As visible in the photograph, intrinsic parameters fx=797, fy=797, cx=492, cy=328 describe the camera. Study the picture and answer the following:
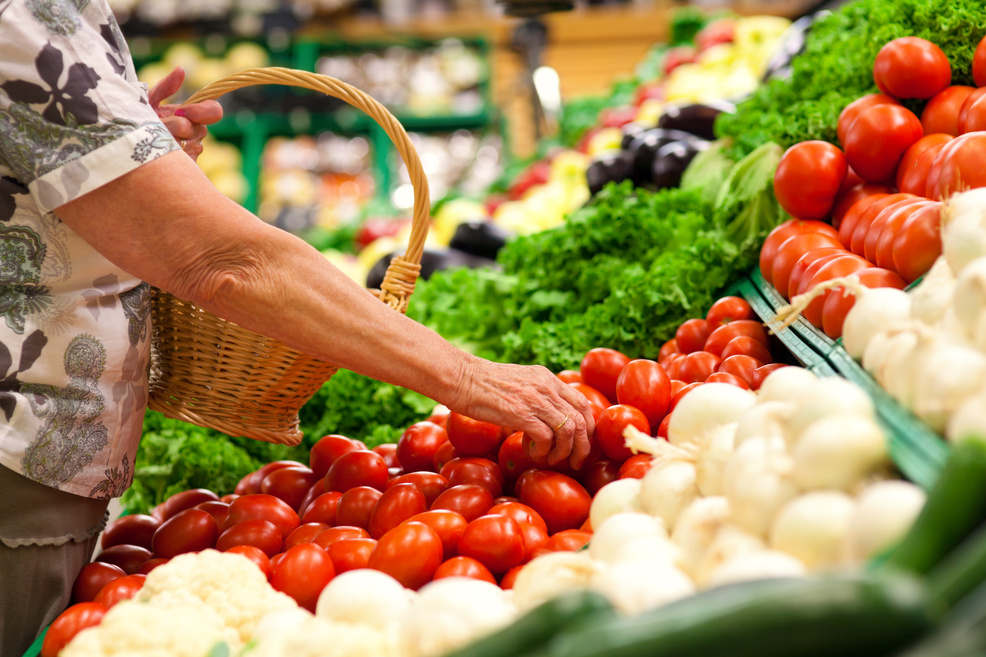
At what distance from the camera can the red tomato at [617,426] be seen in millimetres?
1704

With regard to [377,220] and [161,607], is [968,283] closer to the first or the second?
[161,607]

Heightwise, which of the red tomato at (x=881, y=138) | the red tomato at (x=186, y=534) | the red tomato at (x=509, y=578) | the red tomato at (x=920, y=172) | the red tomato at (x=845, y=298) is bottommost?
the red tomato at (x=186, y=534)

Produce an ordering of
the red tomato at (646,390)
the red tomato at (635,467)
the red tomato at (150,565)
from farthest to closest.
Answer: the red tomato at (646,390), the red tomato at (150,565), the red tomato at (635,467)

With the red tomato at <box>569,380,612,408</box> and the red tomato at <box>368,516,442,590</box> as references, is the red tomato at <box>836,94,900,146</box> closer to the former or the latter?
the red tomato at <box>569,380,612,408</box>

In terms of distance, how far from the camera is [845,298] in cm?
148

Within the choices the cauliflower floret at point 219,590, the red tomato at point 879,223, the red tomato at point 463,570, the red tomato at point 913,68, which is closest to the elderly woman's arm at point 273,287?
the red tomato at point 463,570

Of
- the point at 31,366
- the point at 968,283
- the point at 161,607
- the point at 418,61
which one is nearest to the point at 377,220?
the point at 418,61

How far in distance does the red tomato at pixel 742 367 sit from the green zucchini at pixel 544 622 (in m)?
1.08

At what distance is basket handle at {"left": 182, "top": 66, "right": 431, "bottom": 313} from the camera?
6.77 feet

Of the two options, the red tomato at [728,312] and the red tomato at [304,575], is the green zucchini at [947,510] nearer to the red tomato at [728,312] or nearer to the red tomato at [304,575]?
the red tomato at [304,575]

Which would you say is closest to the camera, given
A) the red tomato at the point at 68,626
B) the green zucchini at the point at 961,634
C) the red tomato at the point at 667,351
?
the green zucchini at the point at 961,634

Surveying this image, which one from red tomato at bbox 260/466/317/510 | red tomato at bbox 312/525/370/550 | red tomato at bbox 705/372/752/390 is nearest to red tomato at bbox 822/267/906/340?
red tomato at bbox 705/372/752/390

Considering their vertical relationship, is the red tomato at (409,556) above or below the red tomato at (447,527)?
below

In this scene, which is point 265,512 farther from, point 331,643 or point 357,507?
point 331,643
